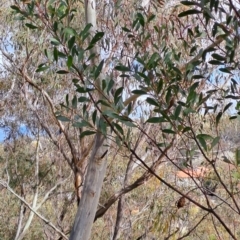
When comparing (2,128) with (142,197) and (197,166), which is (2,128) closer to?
(142,197)

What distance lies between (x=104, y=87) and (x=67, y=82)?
2.84 metres

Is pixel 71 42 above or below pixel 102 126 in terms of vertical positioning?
above

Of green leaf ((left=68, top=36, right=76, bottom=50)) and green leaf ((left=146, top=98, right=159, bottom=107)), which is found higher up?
green leaf ((left=68, top=36, right=76, bottom=50))

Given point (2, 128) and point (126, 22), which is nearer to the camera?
point (126, 22)

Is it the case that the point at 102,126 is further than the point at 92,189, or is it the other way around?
the point at 92,189

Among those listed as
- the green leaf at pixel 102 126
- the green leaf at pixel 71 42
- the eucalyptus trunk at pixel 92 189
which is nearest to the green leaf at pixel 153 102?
the green leaf at pixel 102 126

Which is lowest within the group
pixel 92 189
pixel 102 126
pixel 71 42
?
pixel 102 126

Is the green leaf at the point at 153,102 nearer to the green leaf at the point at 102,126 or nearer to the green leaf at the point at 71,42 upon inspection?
the green leaf at the point at 102,126

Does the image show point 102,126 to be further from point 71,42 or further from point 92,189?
point 92,189

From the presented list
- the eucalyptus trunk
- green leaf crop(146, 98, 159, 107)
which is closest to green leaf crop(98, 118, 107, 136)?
green leaf crop(146, 98, 159, 107)

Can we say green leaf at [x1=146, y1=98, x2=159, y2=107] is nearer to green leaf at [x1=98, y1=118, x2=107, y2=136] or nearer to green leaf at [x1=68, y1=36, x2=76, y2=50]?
green leaf at [x1=98, y1=118, x2=107, y2=136]

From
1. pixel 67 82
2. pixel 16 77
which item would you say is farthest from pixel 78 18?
pixel 16 77

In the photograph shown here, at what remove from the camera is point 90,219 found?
2.28 meters

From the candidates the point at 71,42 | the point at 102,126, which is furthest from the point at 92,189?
the point at 71,42
